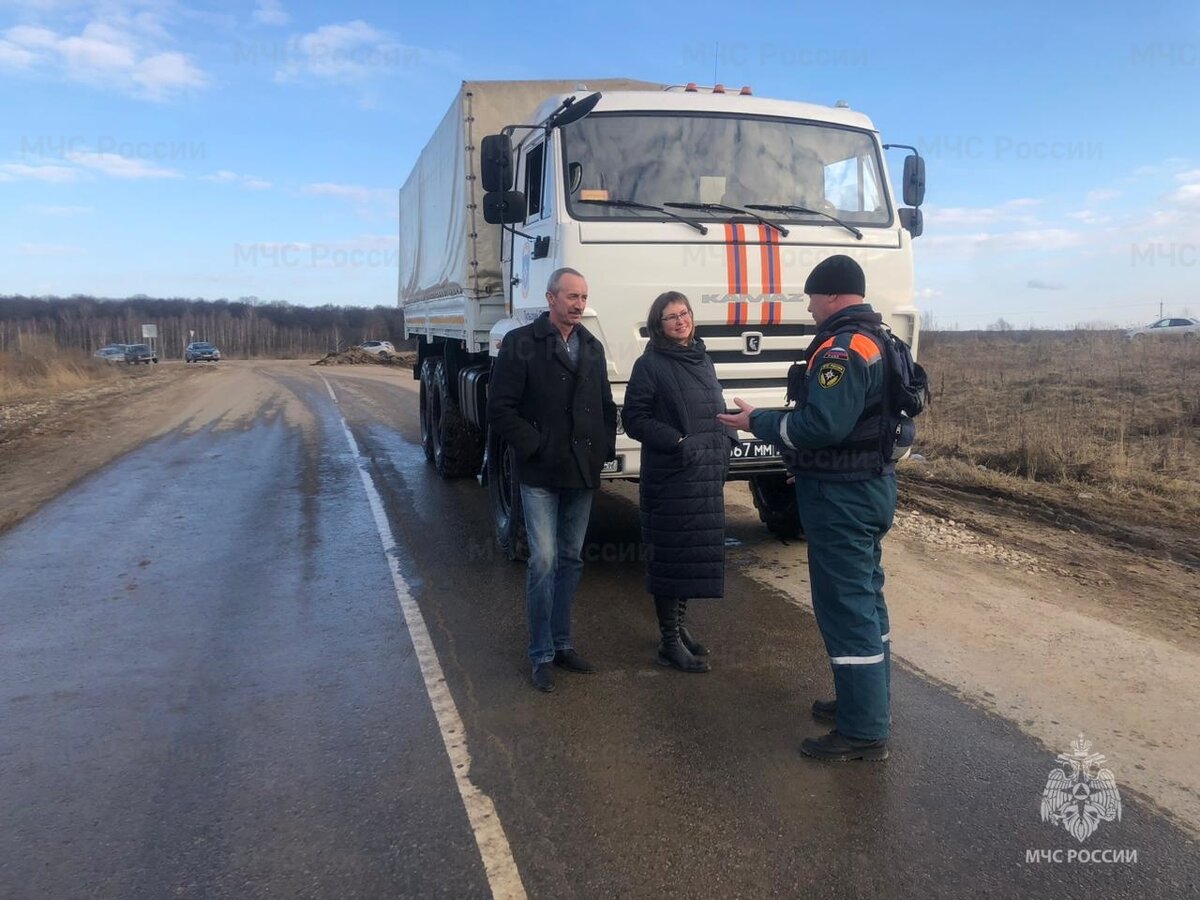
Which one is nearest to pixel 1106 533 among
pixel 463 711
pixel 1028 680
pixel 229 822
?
pixel 1028 680

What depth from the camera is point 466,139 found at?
759 cm

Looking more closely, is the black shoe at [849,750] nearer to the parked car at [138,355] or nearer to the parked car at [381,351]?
the parked car at [381,351]

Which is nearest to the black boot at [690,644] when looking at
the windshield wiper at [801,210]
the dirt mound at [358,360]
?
the windshield wiper at [801,210]

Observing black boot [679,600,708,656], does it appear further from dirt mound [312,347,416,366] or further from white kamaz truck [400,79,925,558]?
dirt mound [312,347,416,366]

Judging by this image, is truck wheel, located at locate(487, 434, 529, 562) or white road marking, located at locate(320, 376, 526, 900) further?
truck wheel, located at locate(487, 434, 529, 562)

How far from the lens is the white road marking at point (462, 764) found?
2697 millimetres

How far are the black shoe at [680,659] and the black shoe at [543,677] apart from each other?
0.60 metres

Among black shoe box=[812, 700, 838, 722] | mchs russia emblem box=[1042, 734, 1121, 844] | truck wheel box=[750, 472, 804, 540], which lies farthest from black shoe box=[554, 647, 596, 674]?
truck wheel box=[750, 472, 804, 540]

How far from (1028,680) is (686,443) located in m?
2.02

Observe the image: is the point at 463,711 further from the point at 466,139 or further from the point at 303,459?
the point at 303,459

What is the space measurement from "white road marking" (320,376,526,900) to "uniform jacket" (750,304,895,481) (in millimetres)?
1761

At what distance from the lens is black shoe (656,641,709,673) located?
4355 mm

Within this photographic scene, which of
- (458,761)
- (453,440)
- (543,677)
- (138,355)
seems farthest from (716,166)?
(138,355)

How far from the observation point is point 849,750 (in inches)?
135
